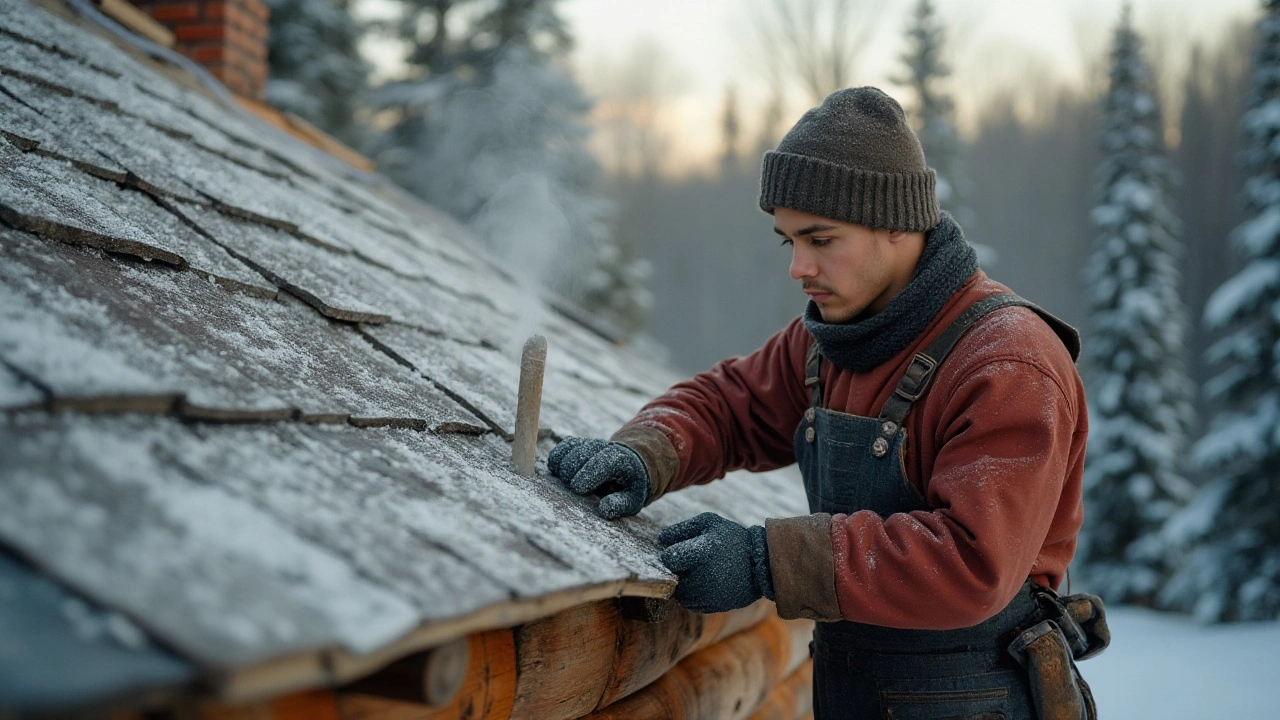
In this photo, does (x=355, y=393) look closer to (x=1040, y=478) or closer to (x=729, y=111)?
(x=1040, y=478)

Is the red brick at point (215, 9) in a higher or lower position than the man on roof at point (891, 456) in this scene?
higher

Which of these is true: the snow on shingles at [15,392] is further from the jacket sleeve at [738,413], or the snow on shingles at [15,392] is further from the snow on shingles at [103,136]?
the jacket sleeve at [738,413]

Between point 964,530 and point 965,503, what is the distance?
0.17ft

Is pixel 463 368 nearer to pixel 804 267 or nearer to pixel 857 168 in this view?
pixel 804 267

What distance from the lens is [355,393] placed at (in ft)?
5.65

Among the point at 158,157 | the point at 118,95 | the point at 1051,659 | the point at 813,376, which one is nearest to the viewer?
the point at 1051,659

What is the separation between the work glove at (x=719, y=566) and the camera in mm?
1694

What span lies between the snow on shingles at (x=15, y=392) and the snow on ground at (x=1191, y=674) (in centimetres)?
706

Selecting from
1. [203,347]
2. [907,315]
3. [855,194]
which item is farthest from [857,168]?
[203,347]

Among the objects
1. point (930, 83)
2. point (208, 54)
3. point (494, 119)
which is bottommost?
point (208, 54)

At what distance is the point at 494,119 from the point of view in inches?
522

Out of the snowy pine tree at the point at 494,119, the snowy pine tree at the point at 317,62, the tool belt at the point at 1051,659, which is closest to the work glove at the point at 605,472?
the tool belt at the point at 1051,659

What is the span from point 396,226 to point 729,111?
93.9ft

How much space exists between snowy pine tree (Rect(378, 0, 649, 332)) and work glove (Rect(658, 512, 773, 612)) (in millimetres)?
10431
